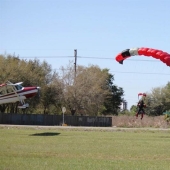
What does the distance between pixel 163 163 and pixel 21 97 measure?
31.5m

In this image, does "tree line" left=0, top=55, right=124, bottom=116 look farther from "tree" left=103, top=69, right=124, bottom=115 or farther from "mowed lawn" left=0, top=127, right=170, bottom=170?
"mowed lawn" left=0, top=127, right=170, bottom=170

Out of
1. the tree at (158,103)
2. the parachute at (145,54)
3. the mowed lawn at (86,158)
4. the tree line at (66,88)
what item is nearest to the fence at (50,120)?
the tree line at (66,88)

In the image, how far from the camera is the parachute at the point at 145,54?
28.6 m

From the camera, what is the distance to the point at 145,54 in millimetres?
29688

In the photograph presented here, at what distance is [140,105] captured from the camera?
1574 inches

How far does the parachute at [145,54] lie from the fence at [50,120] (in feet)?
104

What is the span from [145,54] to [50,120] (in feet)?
113

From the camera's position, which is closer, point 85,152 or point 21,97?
point 85,152

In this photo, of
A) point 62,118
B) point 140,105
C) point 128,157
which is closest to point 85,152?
point 128,157

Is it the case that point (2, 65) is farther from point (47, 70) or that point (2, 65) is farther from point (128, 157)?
point (128, 157)

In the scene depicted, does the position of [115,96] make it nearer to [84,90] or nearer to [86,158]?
[84,90]

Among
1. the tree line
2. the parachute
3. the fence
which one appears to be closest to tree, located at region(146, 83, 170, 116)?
the tree line

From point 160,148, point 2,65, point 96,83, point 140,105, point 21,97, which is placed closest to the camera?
point 160,148

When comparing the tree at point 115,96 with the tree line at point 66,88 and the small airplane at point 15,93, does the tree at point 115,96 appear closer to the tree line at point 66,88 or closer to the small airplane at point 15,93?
the tree line at point 66,88
